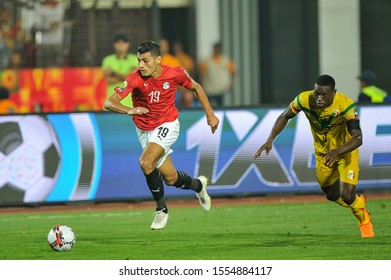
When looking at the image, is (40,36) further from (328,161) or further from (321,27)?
(328,161)

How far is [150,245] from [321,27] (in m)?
14.0

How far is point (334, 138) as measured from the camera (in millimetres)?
14508

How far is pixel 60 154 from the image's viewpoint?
1975 centimetres

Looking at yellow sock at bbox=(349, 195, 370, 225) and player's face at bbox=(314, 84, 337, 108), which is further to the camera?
yellow sock at bbox=(349, 195, 370, 225)

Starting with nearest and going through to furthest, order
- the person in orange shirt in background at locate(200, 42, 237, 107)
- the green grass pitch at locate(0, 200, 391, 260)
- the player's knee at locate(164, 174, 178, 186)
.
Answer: the green grass pitch at locate(0, 200, 391, 260) < the player's knee at locate(164, 174, 178, 186) < the person in orange shirt in background at locate(200, 42, 237, 107)

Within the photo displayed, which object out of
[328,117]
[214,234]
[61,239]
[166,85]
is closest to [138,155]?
[214,234]

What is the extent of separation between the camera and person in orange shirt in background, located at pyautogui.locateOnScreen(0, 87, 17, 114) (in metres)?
23.0

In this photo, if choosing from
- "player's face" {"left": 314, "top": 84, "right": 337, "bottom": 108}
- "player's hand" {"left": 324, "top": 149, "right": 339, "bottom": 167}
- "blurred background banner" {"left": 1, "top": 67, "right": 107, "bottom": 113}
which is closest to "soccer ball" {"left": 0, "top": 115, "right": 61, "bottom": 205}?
"blurred background banner" {"left": 1, "top": 67, "right": 107, "bottom": 113}

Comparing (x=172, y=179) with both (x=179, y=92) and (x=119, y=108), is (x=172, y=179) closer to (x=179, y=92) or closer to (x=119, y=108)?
(x=119, y=108)

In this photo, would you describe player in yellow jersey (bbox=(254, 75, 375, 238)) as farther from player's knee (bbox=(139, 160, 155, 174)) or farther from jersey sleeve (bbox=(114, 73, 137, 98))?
jersey sleeve (bbox=(114, 73, 137, 98))

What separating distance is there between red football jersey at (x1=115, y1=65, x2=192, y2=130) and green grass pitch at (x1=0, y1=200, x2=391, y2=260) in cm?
140

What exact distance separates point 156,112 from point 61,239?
2180 millimetres

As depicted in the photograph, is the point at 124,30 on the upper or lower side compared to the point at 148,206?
upper
